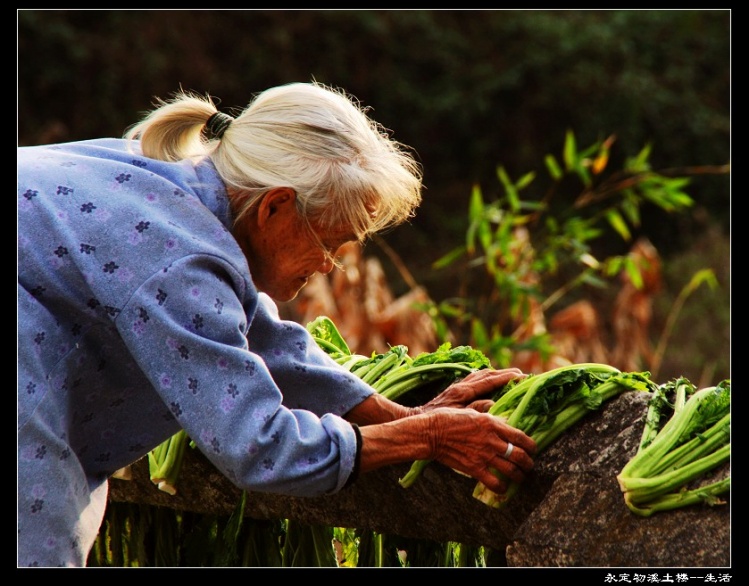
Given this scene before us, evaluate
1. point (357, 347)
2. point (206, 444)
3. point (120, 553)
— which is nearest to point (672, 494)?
point (206, 444)

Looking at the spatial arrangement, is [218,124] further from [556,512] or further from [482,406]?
[556,512]

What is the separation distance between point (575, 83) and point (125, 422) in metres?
9.96

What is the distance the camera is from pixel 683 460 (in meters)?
1.29

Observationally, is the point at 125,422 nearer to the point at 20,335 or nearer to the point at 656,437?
→ the point at 20,335

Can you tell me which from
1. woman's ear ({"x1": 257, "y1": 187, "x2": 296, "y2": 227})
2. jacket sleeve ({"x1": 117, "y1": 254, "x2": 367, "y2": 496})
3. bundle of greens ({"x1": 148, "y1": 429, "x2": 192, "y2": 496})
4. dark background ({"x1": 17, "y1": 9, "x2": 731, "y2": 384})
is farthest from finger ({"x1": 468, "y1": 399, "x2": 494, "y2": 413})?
dark background ({"x1": 17, "y1": 9, "x2": 731, "y2": 384})

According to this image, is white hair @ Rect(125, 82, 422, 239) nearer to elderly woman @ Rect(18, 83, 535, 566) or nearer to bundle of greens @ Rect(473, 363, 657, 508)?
elderly woman @ Rect(18, 83, 535, 566)

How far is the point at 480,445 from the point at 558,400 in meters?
0.15

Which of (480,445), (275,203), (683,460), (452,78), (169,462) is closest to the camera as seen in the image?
(683,460)

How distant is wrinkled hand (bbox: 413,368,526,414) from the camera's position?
160 cm

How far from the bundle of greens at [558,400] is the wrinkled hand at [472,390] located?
4.3 inches

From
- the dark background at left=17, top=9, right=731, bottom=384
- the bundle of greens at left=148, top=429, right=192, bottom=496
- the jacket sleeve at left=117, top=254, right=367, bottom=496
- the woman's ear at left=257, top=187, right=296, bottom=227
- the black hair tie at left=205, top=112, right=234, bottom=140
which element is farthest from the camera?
the dark background at left=17, top=9, right=731, bottom=384

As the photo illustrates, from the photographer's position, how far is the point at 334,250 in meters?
1.64

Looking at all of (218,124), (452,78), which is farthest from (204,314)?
(452,78)

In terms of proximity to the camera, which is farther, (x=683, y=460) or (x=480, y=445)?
(x=480, y=445)
